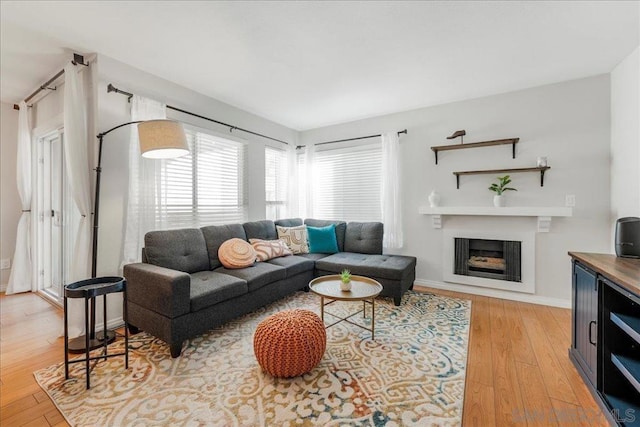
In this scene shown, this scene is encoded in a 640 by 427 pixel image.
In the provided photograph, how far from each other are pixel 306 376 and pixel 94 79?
3.13 metres

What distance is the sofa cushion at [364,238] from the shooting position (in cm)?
394

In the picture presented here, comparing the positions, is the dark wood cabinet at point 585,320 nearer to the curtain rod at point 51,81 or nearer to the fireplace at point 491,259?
the fireplace at point 491,259

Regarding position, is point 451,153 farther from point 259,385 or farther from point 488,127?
point 259,385

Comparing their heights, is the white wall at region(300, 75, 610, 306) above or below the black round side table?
above

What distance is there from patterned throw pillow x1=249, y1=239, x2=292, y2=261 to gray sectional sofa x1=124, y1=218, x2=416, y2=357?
10cm

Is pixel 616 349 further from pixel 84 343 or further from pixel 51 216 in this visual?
pixel 51 216

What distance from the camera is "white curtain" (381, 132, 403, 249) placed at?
3.99 meters

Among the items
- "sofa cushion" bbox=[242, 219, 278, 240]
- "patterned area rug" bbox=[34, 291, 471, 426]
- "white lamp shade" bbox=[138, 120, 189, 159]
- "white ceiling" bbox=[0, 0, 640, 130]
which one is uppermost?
"white ceiling" bbox=[0, 0, 640, 130]

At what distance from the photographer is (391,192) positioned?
402 cm

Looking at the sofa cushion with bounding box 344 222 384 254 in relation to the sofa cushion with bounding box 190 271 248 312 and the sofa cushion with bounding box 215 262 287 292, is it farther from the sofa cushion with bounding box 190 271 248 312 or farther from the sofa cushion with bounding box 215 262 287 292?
the sofa cushion with bounding box 190 271 248 312

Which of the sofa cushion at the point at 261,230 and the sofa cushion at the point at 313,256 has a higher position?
the sofa cushion at the point at 261,230

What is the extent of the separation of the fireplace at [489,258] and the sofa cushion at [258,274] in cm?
238

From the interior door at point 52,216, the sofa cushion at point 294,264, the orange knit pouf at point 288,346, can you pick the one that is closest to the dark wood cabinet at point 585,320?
the orange knit pouf at point 288,346

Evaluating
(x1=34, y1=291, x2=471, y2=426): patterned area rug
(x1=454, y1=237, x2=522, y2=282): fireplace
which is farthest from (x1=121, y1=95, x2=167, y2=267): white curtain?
(x1=454, y1=237, x2=522, y2=282): fireplace
